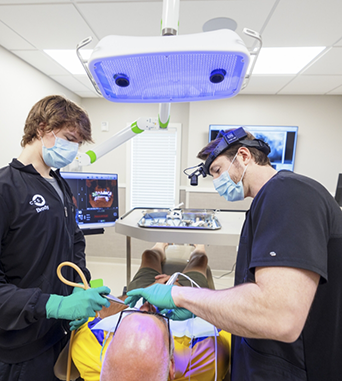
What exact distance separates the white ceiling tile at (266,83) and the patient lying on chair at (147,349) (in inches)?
107

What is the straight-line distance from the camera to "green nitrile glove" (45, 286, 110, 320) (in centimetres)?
82

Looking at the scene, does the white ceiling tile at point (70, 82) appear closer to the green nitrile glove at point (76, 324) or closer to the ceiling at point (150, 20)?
the ceiling at point (150, 20)

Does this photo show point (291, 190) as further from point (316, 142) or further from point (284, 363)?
point (316, 142)

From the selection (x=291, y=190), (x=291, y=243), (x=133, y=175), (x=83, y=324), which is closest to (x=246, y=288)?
(x=291, y=243)

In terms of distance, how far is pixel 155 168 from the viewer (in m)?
3.70

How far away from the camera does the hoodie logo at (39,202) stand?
0.94m

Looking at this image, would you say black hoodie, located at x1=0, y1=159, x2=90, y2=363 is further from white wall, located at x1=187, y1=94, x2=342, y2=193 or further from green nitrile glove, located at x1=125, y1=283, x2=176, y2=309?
white wall, located at x1=187, y1=94, x2=342, y2=193

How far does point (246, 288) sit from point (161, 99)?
0.60 meters

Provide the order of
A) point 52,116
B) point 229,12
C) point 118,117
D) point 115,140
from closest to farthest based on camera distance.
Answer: point 52,116
point 115,140
point 229,12
point 118,117

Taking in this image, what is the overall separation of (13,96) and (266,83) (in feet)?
9.38

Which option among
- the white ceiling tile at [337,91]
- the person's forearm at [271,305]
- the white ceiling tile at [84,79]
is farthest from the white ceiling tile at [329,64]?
the white ceiling tile at [84,79]

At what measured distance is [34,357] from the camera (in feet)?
3.13

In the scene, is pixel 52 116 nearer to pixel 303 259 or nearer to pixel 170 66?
pixel 170 66

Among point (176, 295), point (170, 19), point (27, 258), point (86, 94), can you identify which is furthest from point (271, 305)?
point (86, 94)
